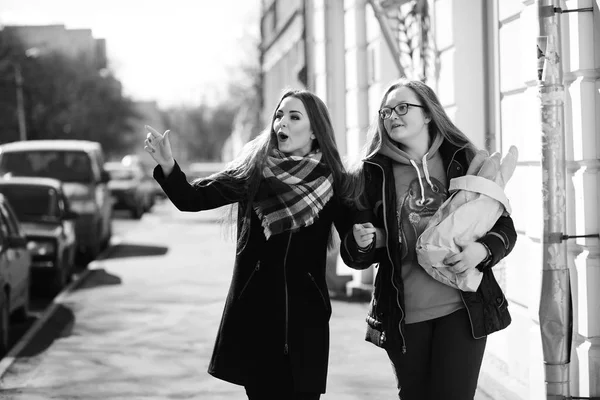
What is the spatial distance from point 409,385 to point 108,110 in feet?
248

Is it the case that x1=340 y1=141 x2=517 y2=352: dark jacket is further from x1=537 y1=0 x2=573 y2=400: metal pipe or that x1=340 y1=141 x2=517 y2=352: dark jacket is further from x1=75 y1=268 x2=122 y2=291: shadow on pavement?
x1=75 y1=268 x2=122 y2=291: shadow on pavement

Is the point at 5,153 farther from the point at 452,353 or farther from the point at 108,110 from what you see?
the point at 108,110

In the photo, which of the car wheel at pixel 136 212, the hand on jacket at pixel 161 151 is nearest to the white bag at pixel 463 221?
the hand on jacket at pixel 161 151

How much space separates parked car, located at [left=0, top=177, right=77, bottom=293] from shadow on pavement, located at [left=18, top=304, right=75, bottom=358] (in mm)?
1217

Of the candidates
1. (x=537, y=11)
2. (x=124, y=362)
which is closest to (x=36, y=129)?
(x=124, y=362)

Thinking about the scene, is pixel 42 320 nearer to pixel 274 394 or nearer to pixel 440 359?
pixel 274 394

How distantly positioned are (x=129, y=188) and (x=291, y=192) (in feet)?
102

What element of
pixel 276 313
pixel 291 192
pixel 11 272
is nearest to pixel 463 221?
pixel 291 192

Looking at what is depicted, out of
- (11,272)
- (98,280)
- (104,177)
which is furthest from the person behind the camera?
(104,177)

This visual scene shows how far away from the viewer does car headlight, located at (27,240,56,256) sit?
13.9 m

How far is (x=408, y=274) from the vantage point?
4191mm

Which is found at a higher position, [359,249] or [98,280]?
[359,249]

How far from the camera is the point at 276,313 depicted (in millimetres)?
4418

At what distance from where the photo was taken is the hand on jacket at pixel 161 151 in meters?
4.30
